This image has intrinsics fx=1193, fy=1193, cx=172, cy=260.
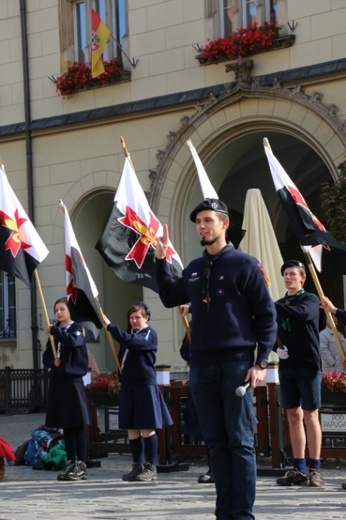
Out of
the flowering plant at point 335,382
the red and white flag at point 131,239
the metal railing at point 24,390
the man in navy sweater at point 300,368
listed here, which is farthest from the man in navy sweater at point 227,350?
the metal railing at point 24,390

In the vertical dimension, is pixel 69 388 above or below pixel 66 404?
above

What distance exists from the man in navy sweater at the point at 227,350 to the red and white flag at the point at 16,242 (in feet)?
14.7

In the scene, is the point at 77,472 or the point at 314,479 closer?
the point at 314,479

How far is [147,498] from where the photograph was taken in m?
9.60

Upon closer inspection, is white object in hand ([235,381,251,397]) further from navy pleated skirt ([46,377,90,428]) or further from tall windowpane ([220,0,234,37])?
tall windowpane ([220,0,234,37])

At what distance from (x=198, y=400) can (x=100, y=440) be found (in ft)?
20.3

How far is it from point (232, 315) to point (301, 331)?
291 cm

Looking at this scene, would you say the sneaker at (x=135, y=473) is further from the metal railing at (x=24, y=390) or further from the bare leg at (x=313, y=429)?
the metal railing at (x=24, y=390)

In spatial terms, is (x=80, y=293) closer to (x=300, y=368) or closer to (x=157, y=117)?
(x=300, y=368)

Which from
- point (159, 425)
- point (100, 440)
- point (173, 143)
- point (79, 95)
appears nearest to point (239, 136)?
point (173, 143)

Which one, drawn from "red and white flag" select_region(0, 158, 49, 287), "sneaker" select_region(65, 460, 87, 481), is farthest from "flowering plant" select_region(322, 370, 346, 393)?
"red and white flag" select_region(0, 158, 49, 287)

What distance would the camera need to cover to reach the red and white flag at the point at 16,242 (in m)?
11.7

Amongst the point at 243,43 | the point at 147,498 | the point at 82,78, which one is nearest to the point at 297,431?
the point at 147,498

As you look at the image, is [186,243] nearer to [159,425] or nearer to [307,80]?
[307,80]
